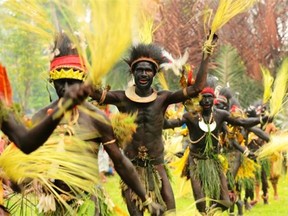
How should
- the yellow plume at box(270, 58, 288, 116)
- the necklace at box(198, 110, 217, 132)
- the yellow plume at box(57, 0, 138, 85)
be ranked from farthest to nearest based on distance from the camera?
the necklace at box(198, 110, 217, 132) < the yellow plume at box(270, 58, 288, 116) < the yellow plume at box(57, 0, 138, 85)

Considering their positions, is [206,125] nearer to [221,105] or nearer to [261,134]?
[261,134]

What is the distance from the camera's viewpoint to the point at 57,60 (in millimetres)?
4559

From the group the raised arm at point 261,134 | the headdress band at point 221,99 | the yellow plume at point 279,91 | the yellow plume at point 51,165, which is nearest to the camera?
the yellow plume at point 51,165

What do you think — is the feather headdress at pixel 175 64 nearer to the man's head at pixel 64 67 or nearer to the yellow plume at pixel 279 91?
the yellow plume at pixel 279 91

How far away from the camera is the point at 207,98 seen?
7664mm

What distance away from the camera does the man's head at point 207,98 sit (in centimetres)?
761

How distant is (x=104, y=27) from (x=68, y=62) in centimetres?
146

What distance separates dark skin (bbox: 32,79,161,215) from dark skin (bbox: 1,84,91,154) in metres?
0.91

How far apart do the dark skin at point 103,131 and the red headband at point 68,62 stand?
0.08 metres

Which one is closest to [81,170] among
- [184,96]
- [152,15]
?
[184,96]

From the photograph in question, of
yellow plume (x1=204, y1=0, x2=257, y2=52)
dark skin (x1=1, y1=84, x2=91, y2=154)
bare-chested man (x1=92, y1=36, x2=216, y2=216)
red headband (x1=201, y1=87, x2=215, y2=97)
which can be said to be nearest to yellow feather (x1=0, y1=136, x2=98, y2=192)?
dark skin (x1=1, y1=84, x2=91, y2=154)

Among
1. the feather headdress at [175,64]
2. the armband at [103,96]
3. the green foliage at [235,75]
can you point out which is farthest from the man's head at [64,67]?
the green foliage at [235,75]

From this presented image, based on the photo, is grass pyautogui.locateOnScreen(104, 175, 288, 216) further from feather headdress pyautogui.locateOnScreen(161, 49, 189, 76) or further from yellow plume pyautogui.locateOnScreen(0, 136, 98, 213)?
yellow plume pyautogui.locateOnScreen(0, 136, 98, 213)

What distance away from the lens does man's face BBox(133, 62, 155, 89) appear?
6270 millimetres
